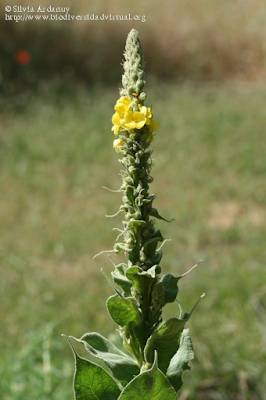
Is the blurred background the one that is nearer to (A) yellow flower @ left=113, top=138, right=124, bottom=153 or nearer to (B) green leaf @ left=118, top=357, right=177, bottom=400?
(B) green leaf @ left=118, top=357, right=177, bottom=400

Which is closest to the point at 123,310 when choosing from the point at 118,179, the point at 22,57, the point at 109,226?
the point at 109,226

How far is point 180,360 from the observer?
2.93ft

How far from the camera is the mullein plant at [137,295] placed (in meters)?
0.82

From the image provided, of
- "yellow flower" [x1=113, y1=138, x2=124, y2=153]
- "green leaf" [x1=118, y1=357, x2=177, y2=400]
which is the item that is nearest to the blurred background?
"green leaf" [x1=118, y1=357, x2=177, y2=400]

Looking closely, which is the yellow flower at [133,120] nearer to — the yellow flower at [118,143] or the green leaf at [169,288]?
the yellow flower at [118,143]

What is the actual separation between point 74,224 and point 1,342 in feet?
5.10

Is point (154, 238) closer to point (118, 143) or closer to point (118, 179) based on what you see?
point (118, 143)

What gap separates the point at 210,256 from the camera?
4203 millimetres

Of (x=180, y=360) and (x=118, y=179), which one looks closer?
(x=180, y=360)

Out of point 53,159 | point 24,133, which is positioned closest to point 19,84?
point 24,133

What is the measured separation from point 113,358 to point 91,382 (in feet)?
0.17

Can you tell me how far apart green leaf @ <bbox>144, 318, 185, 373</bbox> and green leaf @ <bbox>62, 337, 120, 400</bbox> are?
69 mm

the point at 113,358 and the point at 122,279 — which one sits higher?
the point at 122,279

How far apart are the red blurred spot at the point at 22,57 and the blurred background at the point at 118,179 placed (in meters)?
0.02
